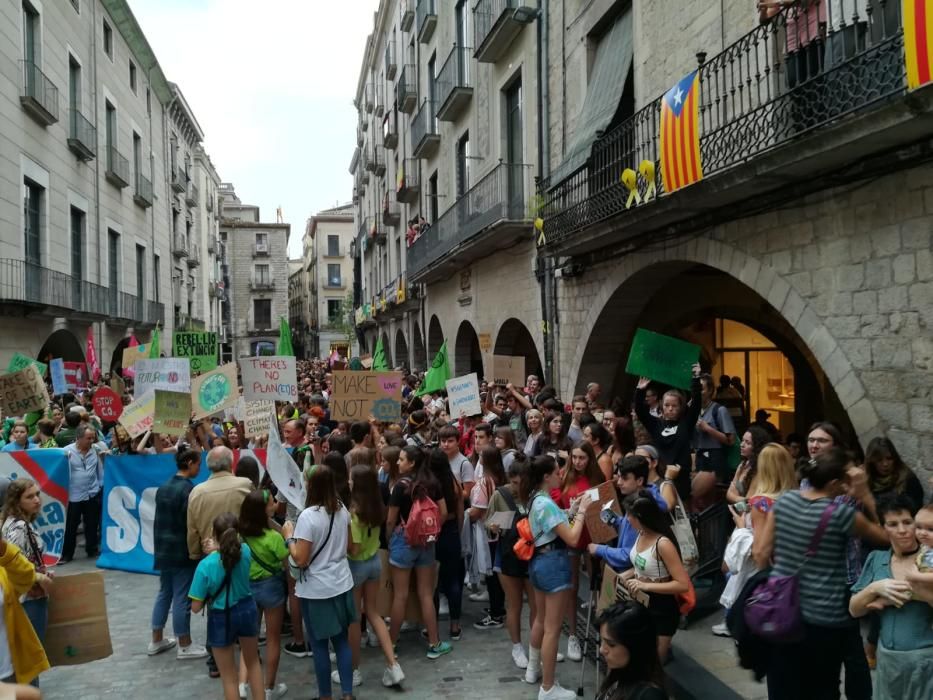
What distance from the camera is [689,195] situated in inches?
276

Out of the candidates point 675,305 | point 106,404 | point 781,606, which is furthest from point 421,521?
point 675,305

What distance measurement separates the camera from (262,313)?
64125 millimetres

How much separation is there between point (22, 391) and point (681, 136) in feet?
29.1

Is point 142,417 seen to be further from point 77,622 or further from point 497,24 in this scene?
point 497,24

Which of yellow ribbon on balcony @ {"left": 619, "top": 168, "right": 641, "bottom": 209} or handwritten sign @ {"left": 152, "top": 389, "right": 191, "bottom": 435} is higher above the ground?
yellow ribbon on balcony @ {"left": 619, "top": 168, "right": 641, "bottom": 209}

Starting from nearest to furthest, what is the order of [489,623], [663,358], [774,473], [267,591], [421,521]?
1. [774,473]
2. [267,591]
3. [421,521]
4. [489,623]
5. [663,358]

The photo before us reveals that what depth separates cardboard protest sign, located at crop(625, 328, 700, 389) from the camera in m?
7.40

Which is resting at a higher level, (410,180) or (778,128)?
(410,180)

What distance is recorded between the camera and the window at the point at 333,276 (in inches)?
2451

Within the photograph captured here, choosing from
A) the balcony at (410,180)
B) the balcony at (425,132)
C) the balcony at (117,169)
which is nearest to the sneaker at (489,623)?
the balcony at (425,132)

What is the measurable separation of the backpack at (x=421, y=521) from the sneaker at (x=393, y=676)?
0.85 meters

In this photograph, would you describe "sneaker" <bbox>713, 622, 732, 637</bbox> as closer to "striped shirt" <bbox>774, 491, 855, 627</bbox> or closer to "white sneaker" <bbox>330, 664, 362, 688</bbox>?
"striped shirt" <bbox>774, 491, 855, 627</bbox>

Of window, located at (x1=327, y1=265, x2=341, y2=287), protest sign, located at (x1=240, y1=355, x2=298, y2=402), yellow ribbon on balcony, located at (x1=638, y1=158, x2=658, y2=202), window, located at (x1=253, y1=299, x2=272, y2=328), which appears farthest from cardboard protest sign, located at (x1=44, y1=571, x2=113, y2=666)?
window, located at (x1=253, y1=299, x2=272, y2=328)

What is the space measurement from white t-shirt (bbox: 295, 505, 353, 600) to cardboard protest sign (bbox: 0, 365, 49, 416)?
22.7 ft
